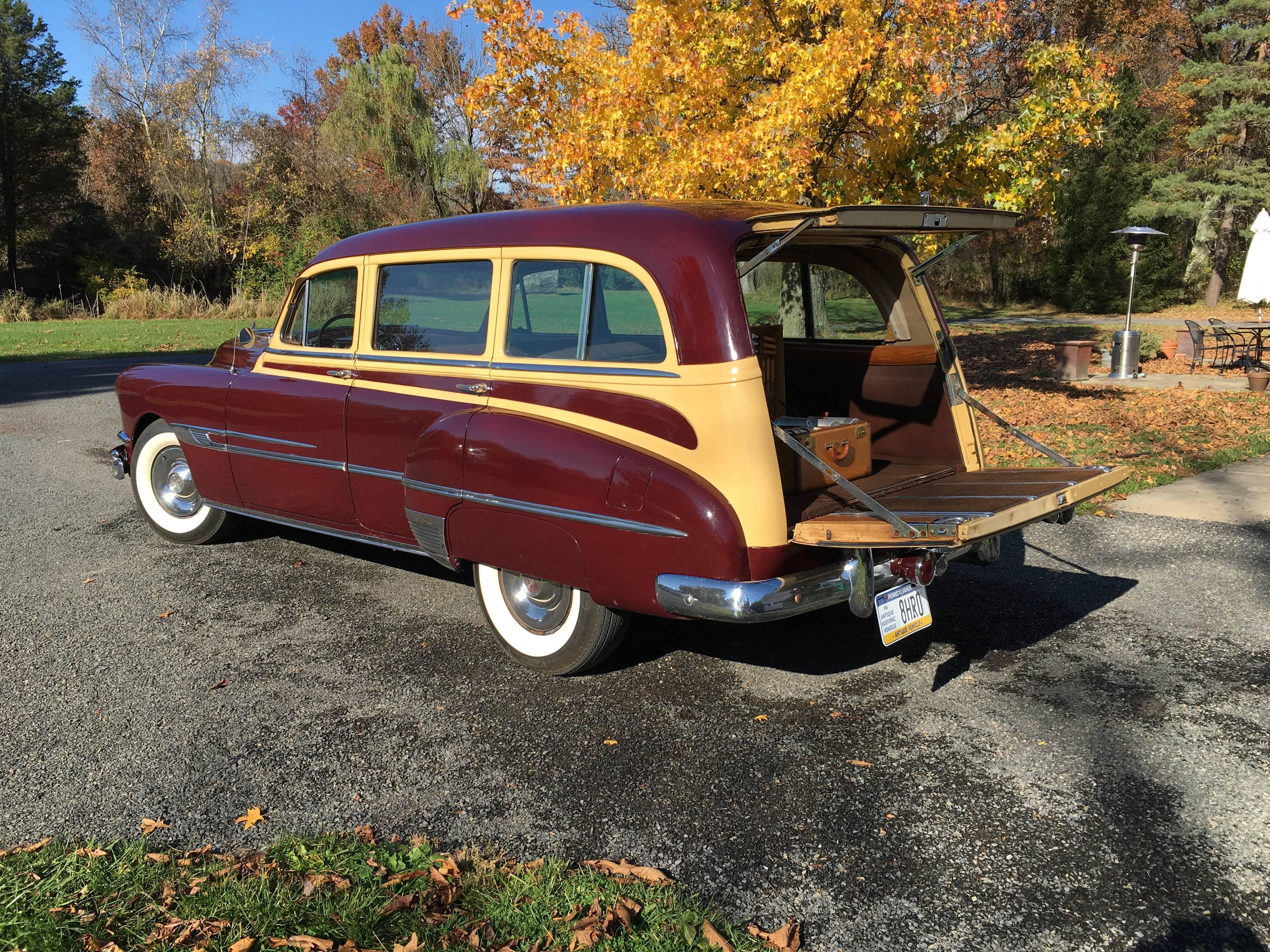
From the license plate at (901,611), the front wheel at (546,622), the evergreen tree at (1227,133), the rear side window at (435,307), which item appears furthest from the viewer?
the evergreen tree at (1227,133)

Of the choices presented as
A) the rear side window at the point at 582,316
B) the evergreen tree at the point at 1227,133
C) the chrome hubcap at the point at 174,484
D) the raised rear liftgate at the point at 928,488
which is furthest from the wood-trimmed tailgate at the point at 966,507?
the evergreen tree at the point at 1227,133

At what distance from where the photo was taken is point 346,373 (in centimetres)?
498

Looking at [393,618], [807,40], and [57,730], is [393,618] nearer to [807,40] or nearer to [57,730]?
[57,730]

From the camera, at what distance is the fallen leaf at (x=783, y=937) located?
8.35ft

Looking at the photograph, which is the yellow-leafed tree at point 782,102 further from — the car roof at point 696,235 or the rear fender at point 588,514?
the rear fender at point 588,514

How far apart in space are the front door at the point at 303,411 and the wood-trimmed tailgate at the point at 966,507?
2.60 m

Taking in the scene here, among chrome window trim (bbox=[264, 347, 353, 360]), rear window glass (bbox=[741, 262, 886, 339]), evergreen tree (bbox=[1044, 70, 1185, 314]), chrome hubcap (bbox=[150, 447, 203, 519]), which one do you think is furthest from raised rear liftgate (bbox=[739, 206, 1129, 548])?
evergreen tree (bbox=[1044, 70, 1185, 314])

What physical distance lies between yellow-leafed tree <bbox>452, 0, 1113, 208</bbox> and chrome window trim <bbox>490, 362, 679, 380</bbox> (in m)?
5.92

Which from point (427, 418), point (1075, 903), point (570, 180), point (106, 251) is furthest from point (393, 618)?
point (106, 251)

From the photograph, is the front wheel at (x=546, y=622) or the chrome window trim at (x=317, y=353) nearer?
the front wheel at (x=546, y=622)

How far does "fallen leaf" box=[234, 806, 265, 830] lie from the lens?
3166 mm

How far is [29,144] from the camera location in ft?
114

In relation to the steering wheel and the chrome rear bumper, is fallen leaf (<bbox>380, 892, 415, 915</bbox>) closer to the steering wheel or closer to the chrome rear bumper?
the chrome rear bumper

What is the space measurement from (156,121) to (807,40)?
3682cm
